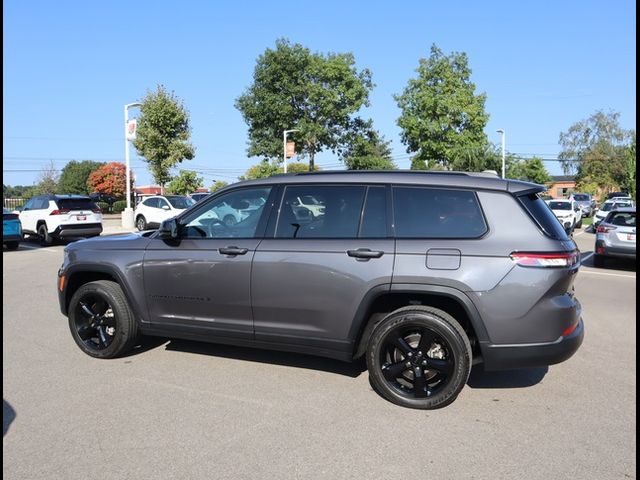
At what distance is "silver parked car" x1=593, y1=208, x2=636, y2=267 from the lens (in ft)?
41.4

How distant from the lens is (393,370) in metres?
4.41

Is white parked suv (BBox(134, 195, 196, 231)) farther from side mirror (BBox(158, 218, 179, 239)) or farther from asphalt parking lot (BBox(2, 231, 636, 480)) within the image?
side mirror (BBox(158, 218, 179, 239))

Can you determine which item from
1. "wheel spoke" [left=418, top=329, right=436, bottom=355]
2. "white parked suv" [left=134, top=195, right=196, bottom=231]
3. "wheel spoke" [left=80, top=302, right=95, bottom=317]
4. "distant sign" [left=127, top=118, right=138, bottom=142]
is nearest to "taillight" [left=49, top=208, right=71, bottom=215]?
"white parked suv" [left=134, top=195, right=196, bottom=231]

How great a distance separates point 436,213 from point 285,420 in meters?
1.95

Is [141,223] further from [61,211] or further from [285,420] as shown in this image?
[285,420]

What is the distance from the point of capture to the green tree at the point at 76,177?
3738 inches

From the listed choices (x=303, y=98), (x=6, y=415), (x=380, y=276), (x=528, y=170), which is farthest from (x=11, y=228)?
(x=528, y=170)

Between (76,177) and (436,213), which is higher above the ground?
(76,177)

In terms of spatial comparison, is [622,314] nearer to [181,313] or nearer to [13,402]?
[181,313]

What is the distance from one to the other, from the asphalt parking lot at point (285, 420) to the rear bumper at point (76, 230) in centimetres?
1280

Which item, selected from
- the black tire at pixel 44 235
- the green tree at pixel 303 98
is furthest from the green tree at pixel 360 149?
the black tire at pixel 44 235

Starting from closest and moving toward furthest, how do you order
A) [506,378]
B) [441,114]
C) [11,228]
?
[506,378], [11,228], [441,114]

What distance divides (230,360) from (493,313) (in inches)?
102

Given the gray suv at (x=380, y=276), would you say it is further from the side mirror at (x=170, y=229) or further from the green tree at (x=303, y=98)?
the green tree at (x=303, y=98)
